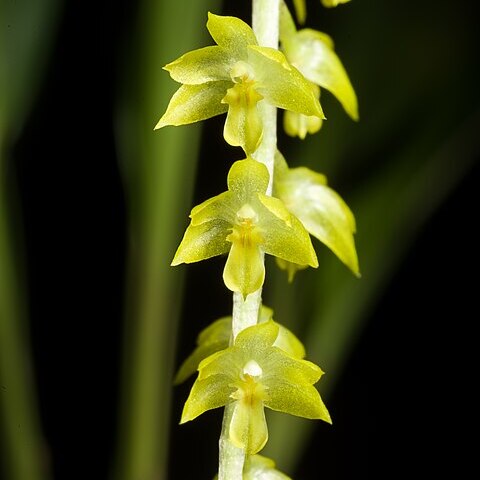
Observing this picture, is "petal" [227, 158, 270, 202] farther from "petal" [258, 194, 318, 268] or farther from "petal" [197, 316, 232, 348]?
"petal" [197, 316, 232, 348]

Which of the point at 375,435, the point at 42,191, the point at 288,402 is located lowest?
the point at 375,435

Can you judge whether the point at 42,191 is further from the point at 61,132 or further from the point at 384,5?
the point at 384,5

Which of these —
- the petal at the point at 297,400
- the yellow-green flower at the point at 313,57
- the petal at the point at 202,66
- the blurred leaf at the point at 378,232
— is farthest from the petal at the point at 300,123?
the blurred leaf at the point at 378,232

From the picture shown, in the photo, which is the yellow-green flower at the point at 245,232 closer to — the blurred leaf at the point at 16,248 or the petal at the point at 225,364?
the petal at the point at 225,364

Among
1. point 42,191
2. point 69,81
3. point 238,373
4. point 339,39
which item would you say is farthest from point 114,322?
point 238,373

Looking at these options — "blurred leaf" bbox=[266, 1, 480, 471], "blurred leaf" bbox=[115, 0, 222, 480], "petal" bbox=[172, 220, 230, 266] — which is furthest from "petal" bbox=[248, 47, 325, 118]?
"blurred leaf" bbox=[266, 1, 480, 471]

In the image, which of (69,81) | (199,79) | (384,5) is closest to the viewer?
(199,79)
